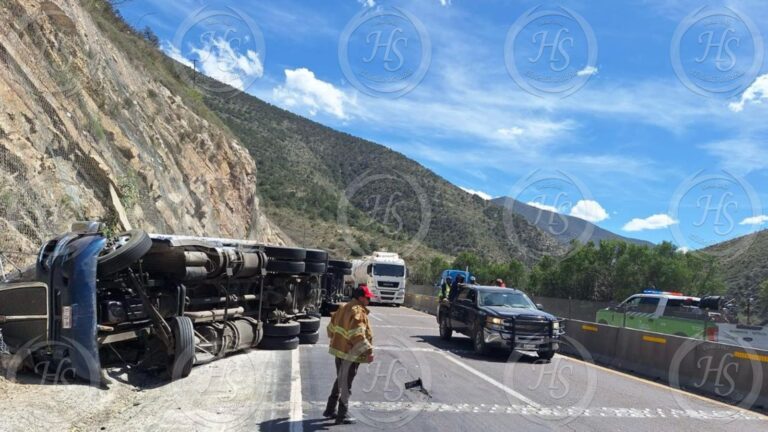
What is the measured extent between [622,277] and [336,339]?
99.2ft

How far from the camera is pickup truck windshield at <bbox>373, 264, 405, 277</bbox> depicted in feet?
125

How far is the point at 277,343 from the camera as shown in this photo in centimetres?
1292

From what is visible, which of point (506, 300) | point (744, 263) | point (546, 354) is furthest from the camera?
point (744, 263)

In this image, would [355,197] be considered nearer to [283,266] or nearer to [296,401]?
[283,266]

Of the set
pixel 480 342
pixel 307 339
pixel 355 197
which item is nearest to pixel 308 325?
pixel 307 339

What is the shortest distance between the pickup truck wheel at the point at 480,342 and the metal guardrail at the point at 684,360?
117 inches

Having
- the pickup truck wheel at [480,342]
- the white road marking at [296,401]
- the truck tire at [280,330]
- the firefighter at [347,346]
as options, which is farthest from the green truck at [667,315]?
the firefighter at [347,346]

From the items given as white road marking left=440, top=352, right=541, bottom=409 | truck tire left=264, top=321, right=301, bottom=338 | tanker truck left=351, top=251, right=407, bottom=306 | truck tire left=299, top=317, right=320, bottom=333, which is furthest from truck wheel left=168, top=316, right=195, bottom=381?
tanker truck left=351, top=251, right=407, bottom=306

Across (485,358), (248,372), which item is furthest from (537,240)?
(248,372)

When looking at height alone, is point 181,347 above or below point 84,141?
below

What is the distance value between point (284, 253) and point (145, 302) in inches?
175

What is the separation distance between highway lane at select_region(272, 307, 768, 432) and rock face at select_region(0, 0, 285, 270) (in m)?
5.92

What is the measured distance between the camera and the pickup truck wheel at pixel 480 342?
566 inches

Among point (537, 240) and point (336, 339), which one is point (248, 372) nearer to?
point (336, 339)
